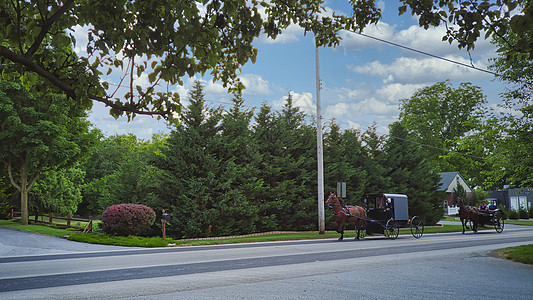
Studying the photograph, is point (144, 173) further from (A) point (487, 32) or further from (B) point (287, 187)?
(A) point (487, 32)

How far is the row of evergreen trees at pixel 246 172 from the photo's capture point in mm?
23594

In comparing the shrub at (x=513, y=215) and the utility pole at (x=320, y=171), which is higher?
the utility pole at (x=320, y=171)

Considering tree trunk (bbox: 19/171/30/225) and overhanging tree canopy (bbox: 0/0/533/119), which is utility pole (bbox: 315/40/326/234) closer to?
overhanging tree canopy (bbox: 0/0/533/119)

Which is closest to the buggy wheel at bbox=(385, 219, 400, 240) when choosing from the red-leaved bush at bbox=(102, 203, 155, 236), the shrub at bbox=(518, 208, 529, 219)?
the red-leaved bush at bbox=(102, 203, 155, 236)

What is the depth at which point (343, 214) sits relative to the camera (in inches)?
830

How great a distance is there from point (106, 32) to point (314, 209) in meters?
23.8

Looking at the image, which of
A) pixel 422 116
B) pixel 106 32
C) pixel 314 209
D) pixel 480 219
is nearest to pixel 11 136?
pixel 314 209

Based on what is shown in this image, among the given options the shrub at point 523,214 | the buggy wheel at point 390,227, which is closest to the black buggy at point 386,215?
the buggy wheel at point 390,227

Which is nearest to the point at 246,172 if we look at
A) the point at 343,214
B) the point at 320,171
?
the point at 320,171

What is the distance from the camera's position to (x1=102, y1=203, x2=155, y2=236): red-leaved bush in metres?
20.5

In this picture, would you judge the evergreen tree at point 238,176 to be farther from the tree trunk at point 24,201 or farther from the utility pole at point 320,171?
the tree trunk at point 24,201

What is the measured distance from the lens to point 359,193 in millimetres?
30453

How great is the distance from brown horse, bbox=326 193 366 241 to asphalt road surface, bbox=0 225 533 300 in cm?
680

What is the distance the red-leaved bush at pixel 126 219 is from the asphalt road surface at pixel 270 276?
243 inches
